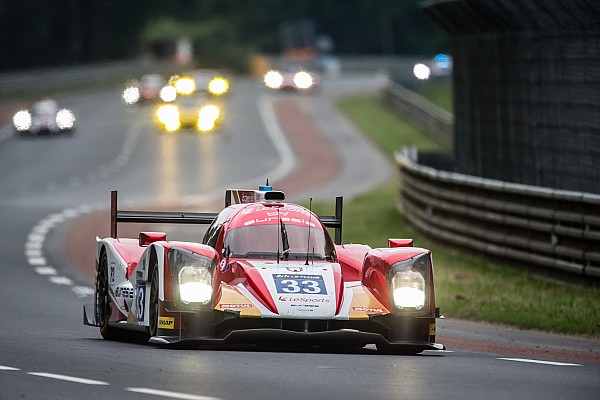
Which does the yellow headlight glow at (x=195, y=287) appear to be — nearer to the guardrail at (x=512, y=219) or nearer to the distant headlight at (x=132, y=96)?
the guardrail at (x=512, y=219)

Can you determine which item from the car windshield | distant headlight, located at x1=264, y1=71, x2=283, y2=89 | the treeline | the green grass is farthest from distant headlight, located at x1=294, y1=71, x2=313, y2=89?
the car windshield

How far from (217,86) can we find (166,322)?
62920 mm

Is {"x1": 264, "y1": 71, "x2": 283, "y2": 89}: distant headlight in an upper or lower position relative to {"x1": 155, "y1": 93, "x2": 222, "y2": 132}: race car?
upper

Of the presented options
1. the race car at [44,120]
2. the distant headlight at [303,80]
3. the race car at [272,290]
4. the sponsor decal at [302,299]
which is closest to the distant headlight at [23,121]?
the race car at [44,120]

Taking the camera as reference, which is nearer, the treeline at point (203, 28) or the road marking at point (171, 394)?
the road marking at point (171, 394)

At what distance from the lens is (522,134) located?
21188mm

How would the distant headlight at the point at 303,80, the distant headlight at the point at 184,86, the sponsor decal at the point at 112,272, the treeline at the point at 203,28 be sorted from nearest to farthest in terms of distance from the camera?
the sponsor decal at the point at 112,272 → the distant headlight at the point at 184,86 → the distant headlight at the point at 303,80 → the treeline at the point at 203,28

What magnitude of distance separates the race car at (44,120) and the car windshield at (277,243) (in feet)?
156

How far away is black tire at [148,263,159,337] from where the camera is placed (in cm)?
1240

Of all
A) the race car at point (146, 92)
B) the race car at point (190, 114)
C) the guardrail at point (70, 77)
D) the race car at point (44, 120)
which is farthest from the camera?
the guardrail at point (70, 77)

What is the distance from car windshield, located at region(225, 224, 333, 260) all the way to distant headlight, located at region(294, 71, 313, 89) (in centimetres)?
7512

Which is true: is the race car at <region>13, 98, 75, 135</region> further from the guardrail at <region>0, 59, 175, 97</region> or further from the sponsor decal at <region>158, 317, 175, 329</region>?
the sponsor decal at <region>158, 317, 175, 329</region>

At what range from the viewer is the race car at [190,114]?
60.2 metres

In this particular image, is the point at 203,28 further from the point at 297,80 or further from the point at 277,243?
the point at 277,243
